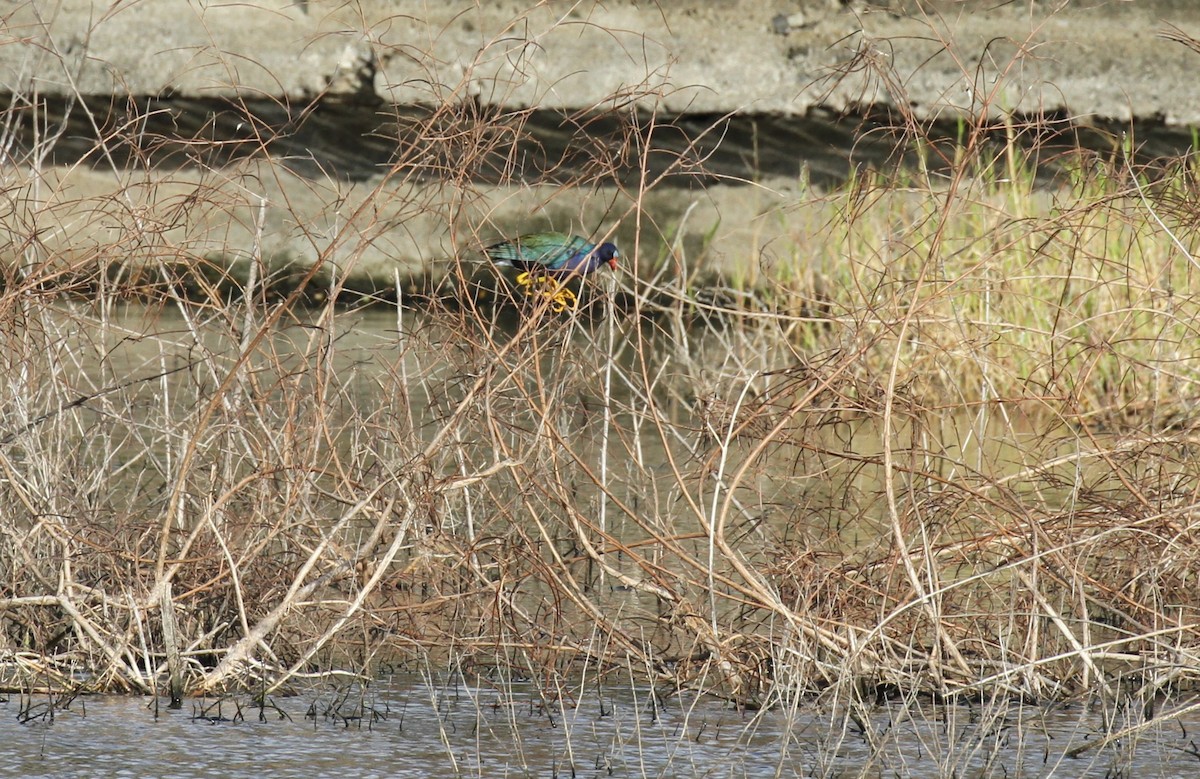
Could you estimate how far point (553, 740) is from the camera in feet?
8.93

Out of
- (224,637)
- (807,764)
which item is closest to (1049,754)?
(807,764)

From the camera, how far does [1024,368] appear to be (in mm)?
5988

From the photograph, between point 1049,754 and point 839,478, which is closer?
point 1049,754

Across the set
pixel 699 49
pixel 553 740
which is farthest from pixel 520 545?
pixel 699 49

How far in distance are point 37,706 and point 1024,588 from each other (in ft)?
6.00

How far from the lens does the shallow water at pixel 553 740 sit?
2.55m

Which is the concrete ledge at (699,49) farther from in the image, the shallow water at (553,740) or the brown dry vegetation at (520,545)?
the shallow water at (553,740)

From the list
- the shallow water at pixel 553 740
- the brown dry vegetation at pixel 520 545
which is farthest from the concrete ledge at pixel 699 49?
the shallow water at pixel 553 740

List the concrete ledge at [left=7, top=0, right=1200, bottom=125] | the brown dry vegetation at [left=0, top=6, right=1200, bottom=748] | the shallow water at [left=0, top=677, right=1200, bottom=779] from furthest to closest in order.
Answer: the concrete ledge at [left=7, top=0, right=1200, bottom=125] < the brown dry vegetation at [left=0, top=6, right=1200, bottom=748] < the shallow water at [left=0, top=677, right=1200, bottom=779]

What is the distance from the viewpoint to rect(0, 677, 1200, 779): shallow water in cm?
255

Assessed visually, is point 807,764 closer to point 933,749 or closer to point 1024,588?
point 933,749

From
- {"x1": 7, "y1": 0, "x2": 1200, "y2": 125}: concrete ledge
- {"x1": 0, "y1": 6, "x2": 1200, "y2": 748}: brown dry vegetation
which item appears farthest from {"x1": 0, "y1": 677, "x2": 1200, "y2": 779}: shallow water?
{"x1": 7, "y1": 0, "x2": 1200, "y2": 125}: concrete ledge

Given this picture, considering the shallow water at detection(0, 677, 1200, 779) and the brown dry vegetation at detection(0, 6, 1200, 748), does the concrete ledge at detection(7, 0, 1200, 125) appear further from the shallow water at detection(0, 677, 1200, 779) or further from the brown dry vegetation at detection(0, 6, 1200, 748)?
the shallow water at detection(0, 677, 1200, 779)

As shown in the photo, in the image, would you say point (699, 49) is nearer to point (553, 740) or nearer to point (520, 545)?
point (520, 545)
